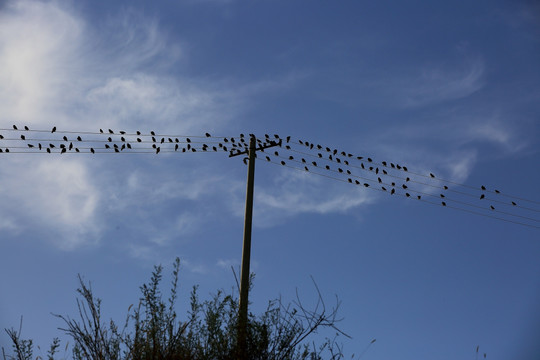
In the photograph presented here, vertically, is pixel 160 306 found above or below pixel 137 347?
above

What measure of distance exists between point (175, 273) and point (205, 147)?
311 inches

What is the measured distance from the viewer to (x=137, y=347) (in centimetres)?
877

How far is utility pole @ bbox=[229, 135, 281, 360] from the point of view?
10.0 metres

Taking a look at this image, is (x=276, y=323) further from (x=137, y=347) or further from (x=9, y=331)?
(x=9, y=331)

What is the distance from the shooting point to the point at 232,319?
10.5 metres

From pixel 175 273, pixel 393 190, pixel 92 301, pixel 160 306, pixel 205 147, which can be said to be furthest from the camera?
pixel 393 190

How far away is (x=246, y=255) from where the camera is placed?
14125 mm

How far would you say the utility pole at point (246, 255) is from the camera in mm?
10008

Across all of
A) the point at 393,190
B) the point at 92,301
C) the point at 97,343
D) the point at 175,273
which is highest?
the point at 393,190

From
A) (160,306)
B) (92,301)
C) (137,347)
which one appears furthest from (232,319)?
(92,301)

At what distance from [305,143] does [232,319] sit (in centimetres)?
897

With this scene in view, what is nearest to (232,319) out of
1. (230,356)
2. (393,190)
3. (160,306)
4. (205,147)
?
(230,356)

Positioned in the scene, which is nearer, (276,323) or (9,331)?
(9,331)

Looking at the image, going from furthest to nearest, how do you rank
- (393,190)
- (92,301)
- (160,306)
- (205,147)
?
(393,190) < (205,147) < (160,306) < (92,301)
